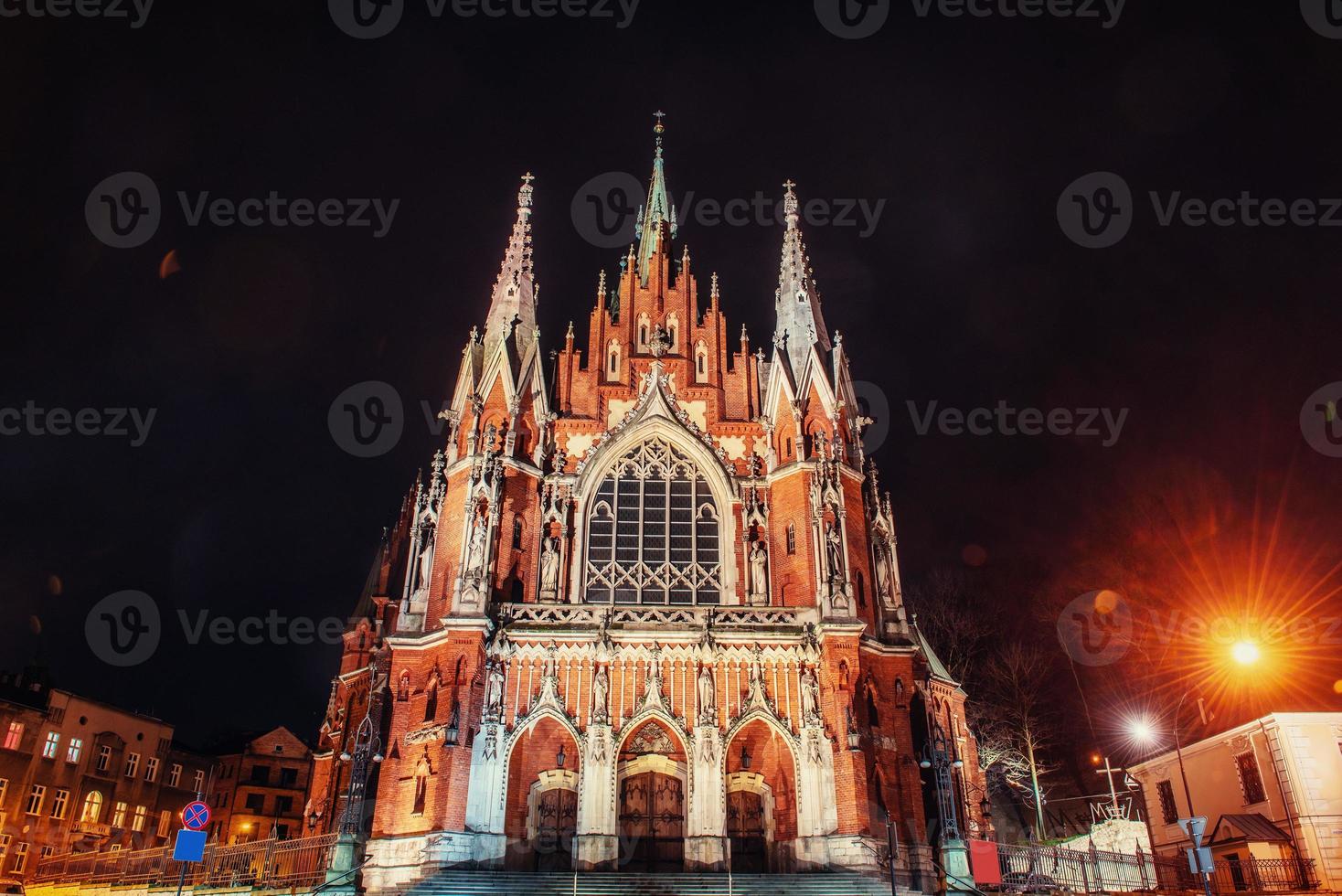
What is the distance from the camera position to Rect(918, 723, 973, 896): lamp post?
2411 centimetres

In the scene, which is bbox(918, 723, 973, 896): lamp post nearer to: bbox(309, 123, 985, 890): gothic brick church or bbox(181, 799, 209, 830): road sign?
bbox(309, 123, 985, 890): gothic brick church

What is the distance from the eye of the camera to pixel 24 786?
45.4 metres

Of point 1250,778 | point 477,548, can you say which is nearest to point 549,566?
point 477,548

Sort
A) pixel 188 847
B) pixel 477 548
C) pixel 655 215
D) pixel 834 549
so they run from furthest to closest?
pixel 655 215 → pixel 834 549 → pixel 477 548 → pixel 188 847

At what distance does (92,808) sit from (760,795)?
40.4 m

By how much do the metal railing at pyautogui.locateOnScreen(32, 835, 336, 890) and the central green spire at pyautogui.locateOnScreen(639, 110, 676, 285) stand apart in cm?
2234

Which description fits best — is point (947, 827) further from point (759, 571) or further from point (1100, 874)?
point (759, 571)

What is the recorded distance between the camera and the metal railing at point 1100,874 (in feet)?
83.8

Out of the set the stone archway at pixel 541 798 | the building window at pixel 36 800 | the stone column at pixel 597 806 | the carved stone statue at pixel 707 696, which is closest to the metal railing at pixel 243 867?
the stone archway at pixel 541 798

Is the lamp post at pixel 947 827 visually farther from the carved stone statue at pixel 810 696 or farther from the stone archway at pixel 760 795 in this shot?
the stone archway at pixel 760 795

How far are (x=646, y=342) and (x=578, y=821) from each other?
55.7 feet

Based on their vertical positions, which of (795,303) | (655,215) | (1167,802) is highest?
(655,215)

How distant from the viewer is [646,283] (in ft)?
121

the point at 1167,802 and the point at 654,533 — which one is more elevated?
the point at 654,533
